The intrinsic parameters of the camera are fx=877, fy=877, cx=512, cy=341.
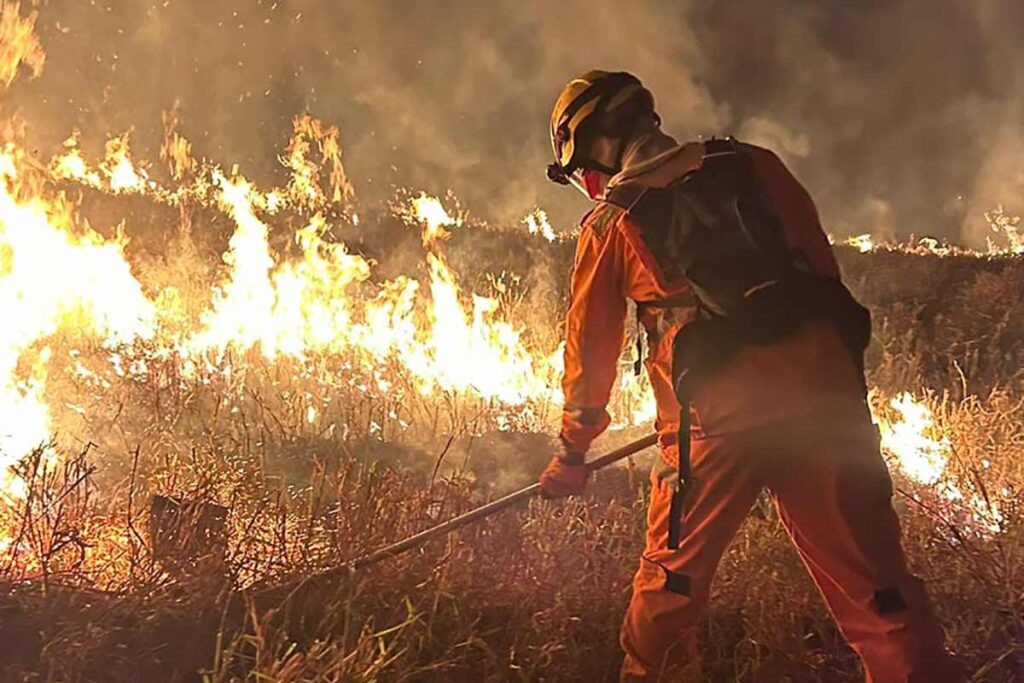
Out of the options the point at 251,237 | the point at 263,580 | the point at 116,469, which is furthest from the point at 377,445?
the point at 251,237

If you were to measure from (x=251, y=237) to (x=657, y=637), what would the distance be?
6.57m

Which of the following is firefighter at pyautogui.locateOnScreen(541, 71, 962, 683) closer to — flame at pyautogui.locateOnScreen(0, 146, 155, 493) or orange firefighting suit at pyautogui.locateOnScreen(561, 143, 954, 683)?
orange firefighting suit at pyautogui.locateOnScreen(561, 143, 954, 683)

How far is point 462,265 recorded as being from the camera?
10.0m

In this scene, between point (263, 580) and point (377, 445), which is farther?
point (377, 445)

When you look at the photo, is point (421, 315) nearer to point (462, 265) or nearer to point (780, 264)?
point (462, 265)

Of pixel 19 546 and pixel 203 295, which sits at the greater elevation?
pixel 203 295

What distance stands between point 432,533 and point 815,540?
149 centimetres

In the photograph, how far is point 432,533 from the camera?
135 inches

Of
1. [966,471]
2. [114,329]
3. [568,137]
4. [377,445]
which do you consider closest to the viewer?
[568,137]

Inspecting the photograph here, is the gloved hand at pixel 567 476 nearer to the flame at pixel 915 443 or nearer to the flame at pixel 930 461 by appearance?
the flame at pixel 930 461

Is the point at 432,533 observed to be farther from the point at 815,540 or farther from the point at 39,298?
the point at 39,298

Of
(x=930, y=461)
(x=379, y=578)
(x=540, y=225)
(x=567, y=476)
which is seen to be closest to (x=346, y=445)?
(x=379, y=578)

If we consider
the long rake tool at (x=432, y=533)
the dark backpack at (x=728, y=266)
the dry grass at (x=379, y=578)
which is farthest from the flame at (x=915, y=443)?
the dark backpack at (x=728, y=266)

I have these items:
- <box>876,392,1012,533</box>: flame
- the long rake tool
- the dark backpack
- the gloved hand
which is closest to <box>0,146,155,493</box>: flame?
the long rake tool
